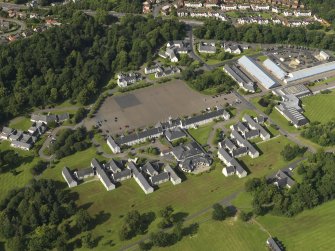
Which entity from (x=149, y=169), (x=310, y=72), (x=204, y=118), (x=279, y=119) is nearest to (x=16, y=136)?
(x=149, y=169)

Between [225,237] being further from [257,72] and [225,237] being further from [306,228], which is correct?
[257,72]

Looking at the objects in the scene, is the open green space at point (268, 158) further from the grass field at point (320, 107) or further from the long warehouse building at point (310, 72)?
the long warehouse building at point (310, 72)

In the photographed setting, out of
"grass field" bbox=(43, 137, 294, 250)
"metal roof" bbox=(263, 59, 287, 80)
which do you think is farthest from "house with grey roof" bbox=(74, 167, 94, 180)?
"metal roof" bbox=(263, 59, 287, 80)

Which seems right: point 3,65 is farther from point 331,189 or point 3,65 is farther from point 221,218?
point 331,189

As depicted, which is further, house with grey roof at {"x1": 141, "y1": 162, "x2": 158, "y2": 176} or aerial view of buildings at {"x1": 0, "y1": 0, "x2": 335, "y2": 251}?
house with grey roof at {"x1": 141, "y1": 162, "x2": 158, "y2": 176}

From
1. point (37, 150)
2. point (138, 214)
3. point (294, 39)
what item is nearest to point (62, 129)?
point (37, 150)

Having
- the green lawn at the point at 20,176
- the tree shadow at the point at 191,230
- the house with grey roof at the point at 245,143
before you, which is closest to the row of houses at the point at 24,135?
the green lawn at the point at 20,176

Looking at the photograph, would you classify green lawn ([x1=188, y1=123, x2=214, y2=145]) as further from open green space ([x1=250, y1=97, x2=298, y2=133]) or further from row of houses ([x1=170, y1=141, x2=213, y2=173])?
open green space ([x1=250, y1=97, x2=298, y2=133])
